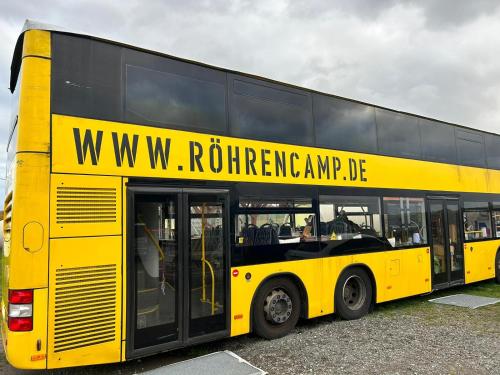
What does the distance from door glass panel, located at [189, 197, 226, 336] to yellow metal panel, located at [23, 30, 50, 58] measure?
244 cm

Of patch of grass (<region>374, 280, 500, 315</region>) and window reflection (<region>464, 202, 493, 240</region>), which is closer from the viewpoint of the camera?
patch of grass (<region>374, 280, 500, 315</region>)

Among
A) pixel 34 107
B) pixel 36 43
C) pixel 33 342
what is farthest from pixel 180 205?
pixel 36 43

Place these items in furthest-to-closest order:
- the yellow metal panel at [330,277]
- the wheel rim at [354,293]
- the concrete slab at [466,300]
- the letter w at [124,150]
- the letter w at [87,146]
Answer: the concrete slab at [466,300], the wheel rim at [354,293], the yellow metal panel at [330,277], the letter w at [124,150], the letter w at [87,146]

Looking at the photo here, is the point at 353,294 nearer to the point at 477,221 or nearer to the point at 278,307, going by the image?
the point at 278,307

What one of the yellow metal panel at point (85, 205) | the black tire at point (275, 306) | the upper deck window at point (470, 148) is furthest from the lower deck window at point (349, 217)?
the upper deck window at point (470, 148)

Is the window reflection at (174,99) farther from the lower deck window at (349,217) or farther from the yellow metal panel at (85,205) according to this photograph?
the lower deck window at (349,217)

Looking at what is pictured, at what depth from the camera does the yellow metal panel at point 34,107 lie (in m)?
4.13

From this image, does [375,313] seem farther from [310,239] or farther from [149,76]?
[149,76]

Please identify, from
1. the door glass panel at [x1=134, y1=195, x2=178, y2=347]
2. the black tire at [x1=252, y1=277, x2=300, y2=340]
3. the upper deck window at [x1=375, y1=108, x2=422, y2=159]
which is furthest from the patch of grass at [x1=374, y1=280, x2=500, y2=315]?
the door glass panel at [x1=134, y1=195, x2=178, y2=347]

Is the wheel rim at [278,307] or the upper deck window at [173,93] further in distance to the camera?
the wheel rim at [278,307]

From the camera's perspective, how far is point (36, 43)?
14.1 feet

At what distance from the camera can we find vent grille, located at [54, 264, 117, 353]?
162 inches

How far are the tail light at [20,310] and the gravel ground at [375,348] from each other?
128 cm

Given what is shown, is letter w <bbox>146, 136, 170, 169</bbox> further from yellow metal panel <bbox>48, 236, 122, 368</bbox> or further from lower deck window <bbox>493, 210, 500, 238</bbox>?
lower deck window <bbox>493, 210, 500, 238</bbox>
